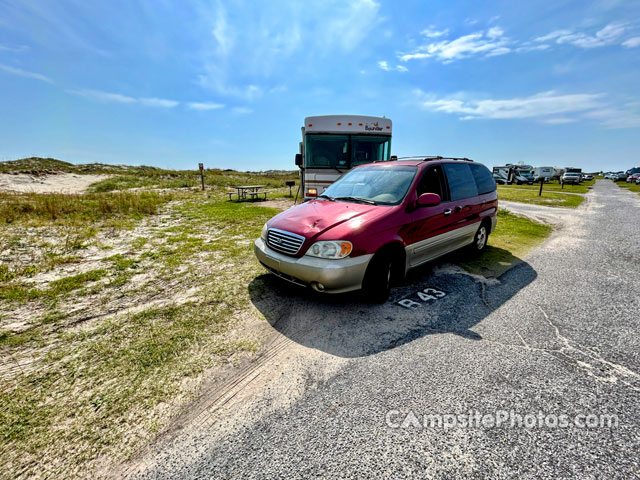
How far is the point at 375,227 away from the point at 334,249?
61cm

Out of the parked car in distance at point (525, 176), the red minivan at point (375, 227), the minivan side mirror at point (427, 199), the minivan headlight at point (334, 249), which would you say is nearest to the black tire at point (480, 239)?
the red minivan at point (375, 227)

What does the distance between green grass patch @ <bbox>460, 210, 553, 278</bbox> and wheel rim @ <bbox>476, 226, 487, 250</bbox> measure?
0.20 meters

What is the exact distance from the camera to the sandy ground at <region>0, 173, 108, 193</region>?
60.1ft

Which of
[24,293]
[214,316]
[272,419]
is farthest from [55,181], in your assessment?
[272,419]

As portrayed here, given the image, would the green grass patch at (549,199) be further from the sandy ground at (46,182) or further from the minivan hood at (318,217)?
the sandy ground at (46,182)

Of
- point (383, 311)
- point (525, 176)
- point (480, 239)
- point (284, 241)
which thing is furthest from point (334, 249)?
point (525, 176)

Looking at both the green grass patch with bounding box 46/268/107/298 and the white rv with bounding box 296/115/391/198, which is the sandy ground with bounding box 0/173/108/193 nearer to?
the white rv with bounding box 296/115/391/198

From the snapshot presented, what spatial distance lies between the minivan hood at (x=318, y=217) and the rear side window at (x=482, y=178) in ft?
9.81

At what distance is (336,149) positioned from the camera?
8.80 meters

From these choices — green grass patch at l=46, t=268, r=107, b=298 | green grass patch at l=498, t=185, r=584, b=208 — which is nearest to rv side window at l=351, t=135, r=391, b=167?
green grass patch at l=46, t=268, r=107, b=298

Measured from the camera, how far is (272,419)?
2029 millimetres

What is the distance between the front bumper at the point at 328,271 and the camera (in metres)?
3.21

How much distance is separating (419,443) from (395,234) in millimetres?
2342

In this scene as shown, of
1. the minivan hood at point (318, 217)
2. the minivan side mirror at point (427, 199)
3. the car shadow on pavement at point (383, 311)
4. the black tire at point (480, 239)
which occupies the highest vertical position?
the minivan side mirror at point (427, 199)
